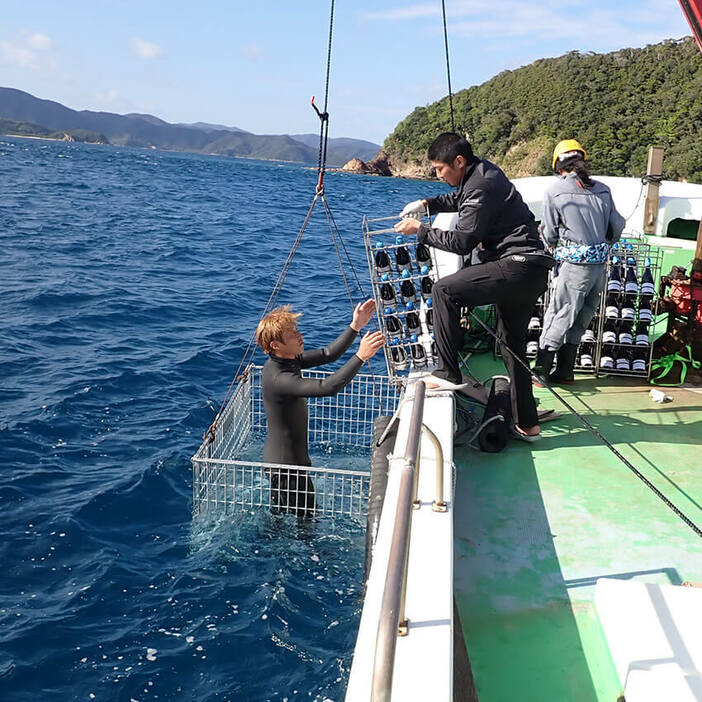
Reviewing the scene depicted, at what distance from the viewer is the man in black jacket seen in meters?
4.69

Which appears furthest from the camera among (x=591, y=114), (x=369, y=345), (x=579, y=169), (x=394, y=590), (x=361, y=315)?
(x=591, y=114)

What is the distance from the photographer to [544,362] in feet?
20.6

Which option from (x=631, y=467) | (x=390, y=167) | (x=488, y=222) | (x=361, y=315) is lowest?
(x=631, y=467)

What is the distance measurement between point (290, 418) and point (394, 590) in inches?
118

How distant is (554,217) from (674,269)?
5.79ft

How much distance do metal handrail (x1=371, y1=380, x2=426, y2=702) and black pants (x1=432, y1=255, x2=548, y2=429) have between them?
2.32 metres

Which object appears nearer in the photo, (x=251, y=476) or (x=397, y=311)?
(x=251, y=476)

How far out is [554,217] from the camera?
5.95 m

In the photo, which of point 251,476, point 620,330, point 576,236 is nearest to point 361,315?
point 251,476

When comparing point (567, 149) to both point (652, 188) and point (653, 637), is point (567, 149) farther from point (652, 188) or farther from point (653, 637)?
point (652, 188)

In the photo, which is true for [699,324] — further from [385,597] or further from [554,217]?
[385,597]

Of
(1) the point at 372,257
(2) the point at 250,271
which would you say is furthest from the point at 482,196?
(2) the point at 250,271

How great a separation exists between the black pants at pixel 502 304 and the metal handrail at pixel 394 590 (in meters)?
2.32

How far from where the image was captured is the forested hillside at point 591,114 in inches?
3177
